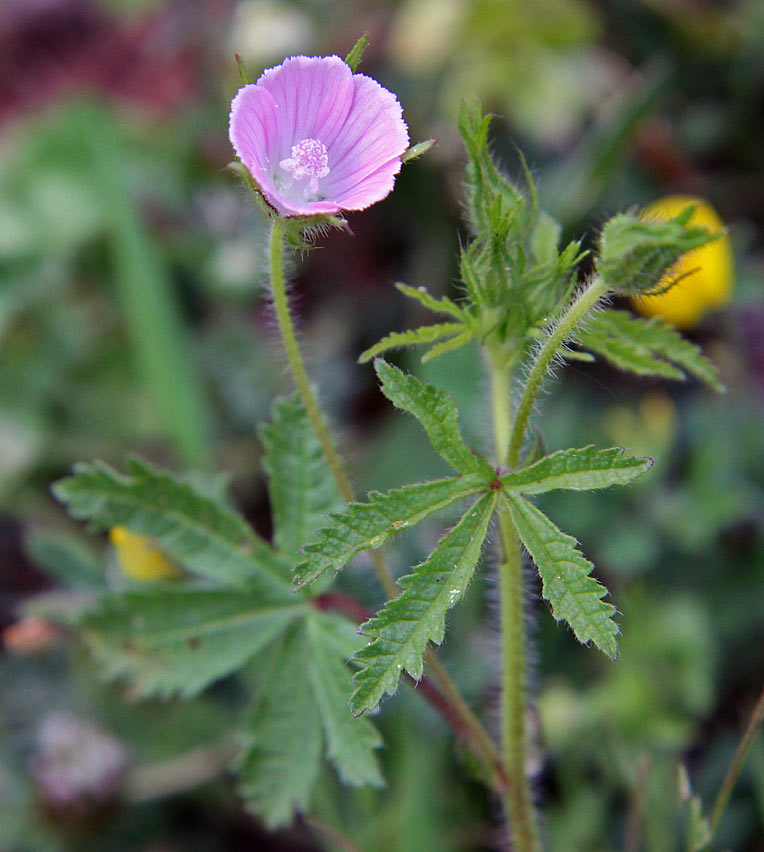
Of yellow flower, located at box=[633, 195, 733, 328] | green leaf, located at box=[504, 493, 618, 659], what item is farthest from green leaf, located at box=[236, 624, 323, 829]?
yellow flower, located at box=[633, 195, 733, 328]

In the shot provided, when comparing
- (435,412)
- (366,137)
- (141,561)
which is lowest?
(141,561)

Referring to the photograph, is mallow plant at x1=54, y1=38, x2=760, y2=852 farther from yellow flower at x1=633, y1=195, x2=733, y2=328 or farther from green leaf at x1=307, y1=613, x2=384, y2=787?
yellow flower at x1=633, y1=195, x2=733, y2=328

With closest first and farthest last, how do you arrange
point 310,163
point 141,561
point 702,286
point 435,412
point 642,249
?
1. point 642,249
2. point 435,412
3. point 310,163
4. point 141,561
5. point 702,286

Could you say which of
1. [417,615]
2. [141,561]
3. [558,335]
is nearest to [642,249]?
[558,335]

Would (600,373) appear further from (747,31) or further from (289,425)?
(289,425)

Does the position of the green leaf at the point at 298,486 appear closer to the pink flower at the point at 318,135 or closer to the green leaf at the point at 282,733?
the green leaf at the point at 282,733

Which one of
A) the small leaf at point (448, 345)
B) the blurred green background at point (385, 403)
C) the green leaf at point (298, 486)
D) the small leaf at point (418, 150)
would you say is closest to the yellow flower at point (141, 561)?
the blurred green background at point (385, 403)

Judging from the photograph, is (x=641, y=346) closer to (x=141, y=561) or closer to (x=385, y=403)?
(x=141, y=561)
